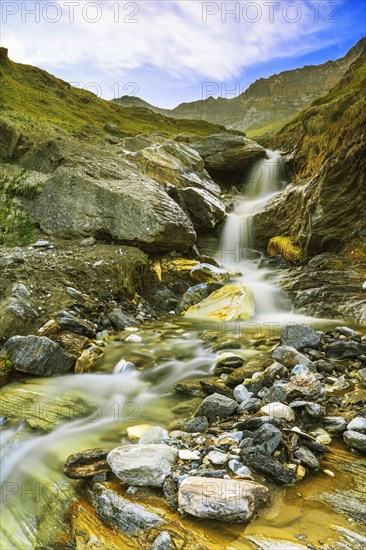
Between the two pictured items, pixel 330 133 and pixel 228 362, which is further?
pixel 330 133

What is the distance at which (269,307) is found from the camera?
1188 centimetres

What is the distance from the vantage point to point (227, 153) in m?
27.6

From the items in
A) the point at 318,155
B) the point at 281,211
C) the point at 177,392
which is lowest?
the point at 177,392

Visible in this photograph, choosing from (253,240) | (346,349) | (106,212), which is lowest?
(346,349)

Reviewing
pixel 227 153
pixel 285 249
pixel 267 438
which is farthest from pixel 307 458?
pixel 227 153

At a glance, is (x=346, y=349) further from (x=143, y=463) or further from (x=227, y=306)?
(x=143, y=463)

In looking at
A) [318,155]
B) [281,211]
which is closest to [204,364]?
[281,211]

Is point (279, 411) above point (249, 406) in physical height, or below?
above

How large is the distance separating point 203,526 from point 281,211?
1695 centimetres

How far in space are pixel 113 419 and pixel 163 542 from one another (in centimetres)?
257

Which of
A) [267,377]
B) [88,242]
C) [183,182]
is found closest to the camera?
[267,377]


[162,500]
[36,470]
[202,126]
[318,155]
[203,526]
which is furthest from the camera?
[202,126]

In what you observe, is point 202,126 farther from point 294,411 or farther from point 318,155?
point 294,411

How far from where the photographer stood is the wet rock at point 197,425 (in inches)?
187
